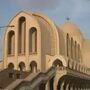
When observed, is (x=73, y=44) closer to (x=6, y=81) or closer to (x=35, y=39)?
(x=35, y=39)

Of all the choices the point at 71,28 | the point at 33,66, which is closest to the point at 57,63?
the point at 33,66

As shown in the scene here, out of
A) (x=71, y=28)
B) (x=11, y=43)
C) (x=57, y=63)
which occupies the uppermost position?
(x=71, y=28)

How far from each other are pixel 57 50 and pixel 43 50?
3.06 metres

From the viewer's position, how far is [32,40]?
46.7 m

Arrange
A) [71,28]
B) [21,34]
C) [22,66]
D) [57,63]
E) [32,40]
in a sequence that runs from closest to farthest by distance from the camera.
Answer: [57,63], [22,66], [32,40], [21,34], [71,28]

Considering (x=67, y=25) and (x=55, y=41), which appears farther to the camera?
(x=67, y=25)

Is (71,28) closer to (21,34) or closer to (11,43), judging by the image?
(21,34)

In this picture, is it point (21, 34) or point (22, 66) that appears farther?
point (21, 34)

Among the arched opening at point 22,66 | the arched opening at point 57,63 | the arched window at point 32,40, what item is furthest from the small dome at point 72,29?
the arched opening at point 22,66

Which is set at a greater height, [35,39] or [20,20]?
[20,20]

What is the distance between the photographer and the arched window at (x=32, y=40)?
1812 inches

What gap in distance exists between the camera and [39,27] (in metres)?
44.3

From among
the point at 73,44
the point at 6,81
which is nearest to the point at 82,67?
the point at 73,44

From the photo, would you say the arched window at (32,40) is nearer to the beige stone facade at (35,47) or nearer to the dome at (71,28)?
the beige stone facade at (35,47)
